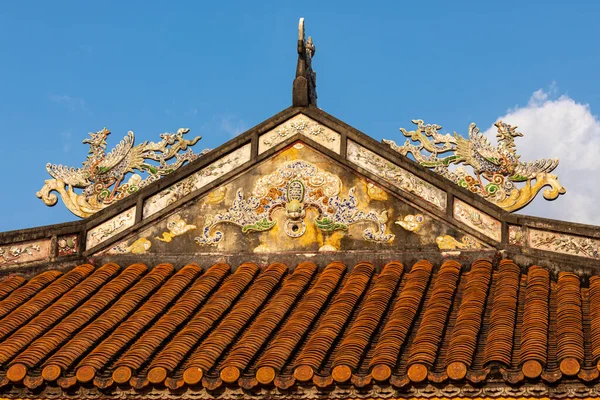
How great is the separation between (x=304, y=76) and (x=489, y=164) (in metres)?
2.98

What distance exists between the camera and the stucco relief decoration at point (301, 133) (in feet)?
52.7

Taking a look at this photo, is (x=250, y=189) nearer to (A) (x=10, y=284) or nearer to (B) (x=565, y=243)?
(A) (x=10, y=284)

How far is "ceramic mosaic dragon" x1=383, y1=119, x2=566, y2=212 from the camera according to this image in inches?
609

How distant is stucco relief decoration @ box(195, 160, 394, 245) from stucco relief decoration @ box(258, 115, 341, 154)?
401mm

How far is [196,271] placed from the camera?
1523 centimetres

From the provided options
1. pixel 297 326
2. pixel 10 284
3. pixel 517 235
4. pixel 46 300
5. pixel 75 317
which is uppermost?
pixel 517 235

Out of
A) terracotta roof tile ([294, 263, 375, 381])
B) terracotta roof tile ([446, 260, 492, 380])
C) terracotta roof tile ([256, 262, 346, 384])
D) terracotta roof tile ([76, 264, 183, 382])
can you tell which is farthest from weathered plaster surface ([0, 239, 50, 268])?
terracotta roof tile ([446, 260, 492, 380])

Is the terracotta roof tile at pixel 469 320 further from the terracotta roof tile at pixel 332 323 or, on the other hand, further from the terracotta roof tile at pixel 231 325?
A: the terracotta roof tile at pixel 231 325

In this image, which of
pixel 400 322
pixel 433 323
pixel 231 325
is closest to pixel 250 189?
pixel 231 325

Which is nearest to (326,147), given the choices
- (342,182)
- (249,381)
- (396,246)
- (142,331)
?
(342,182)

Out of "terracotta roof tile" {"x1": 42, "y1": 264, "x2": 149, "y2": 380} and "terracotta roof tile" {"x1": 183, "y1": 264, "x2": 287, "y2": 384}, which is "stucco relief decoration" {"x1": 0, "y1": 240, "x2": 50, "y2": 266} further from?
"terracotta roof tile" {"x1": 183, "y1": 264, "x2": 287, "y2": 384}

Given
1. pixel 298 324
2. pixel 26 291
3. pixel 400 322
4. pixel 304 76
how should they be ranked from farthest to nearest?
pixel 304 76
pixel 26 291
pixel 298 324
pixel 400 322

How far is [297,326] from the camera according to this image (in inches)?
510

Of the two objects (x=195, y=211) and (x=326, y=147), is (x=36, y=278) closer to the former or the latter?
(x=195, y=211)
